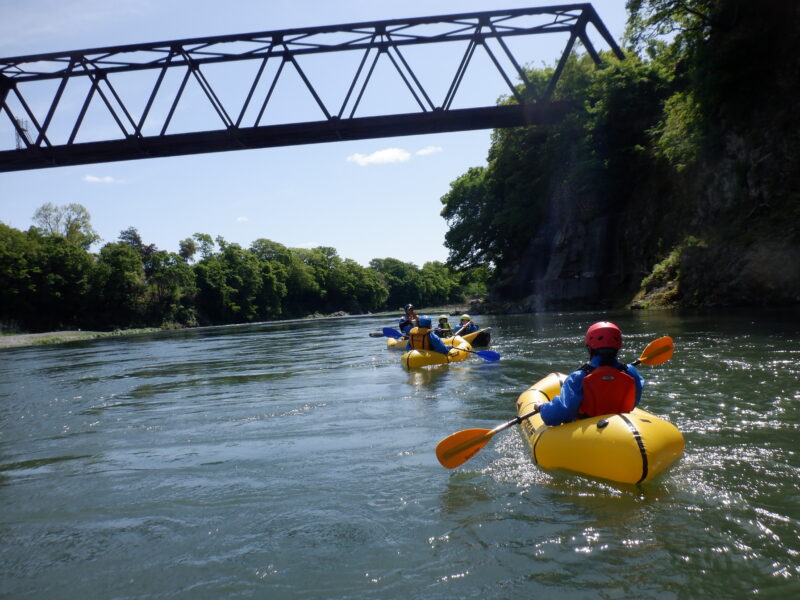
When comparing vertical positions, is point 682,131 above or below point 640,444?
above

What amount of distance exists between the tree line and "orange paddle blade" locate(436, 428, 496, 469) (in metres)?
36.7

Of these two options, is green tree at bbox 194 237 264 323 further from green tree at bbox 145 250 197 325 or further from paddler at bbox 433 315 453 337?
paddler at bbox 433 315 453 337

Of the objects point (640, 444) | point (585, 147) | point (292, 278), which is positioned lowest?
point (640, 444)

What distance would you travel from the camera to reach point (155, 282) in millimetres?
64375

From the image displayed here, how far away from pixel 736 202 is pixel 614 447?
17.9 metres

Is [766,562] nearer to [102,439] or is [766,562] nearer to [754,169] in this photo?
[102,439]

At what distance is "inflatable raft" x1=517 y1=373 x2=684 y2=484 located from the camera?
4.12 m

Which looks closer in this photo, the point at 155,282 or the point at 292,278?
the point at 155,282

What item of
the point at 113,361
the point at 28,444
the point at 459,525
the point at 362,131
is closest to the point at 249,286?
the point at 113,361

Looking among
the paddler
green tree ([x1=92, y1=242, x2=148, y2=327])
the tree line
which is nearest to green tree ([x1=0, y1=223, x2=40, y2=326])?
the tree line

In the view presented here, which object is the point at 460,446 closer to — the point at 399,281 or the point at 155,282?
the point at 155,282

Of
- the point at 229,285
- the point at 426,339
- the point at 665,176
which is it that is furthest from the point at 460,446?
the point at 229,285

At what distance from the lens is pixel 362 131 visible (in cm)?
1480

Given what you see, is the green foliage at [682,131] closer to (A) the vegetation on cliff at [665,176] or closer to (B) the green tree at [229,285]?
(A) the vegetation on cliff at [665,176]
